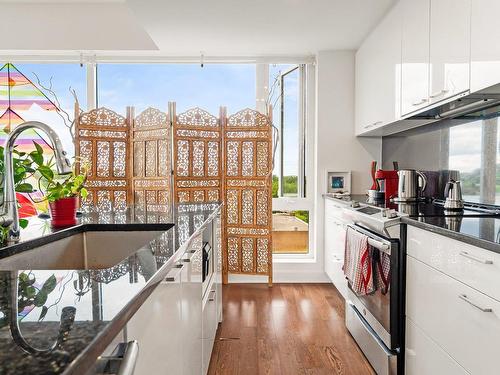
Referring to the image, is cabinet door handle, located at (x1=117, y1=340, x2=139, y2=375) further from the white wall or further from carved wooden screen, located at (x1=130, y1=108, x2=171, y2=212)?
the white wall

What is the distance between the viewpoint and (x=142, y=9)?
2.99m

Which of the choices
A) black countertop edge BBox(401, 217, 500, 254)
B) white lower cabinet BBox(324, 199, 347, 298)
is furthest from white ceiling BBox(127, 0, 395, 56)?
black countertop edge BBox(401, 217, 500, 254)

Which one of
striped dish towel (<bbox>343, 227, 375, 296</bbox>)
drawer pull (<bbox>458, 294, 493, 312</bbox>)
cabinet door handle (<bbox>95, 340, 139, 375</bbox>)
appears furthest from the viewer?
striped dish towel (<bbox>343, 227, 375, 296</bbox>)

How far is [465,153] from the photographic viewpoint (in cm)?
248

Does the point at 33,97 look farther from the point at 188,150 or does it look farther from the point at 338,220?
the point at 338,220

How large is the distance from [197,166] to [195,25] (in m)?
1.31

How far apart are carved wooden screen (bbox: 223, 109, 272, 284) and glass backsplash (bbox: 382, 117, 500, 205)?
4.56ft

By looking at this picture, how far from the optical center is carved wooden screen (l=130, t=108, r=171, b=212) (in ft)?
12.6

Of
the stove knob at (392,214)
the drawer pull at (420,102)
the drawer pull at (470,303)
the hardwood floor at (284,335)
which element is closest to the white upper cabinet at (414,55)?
the drawer pull at (420,102)

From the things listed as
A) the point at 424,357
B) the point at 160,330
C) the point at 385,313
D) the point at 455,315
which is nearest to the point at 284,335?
the point at 385,313

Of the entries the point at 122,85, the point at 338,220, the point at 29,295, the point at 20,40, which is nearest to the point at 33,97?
the point at 20,40

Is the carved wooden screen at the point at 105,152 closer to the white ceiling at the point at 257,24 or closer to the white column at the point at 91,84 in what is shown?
the white column at the point at 91,84

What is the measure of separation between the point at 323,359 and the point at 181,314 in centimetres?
150

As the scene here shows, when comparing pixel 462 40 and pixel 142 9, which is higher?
pixel 142 9
